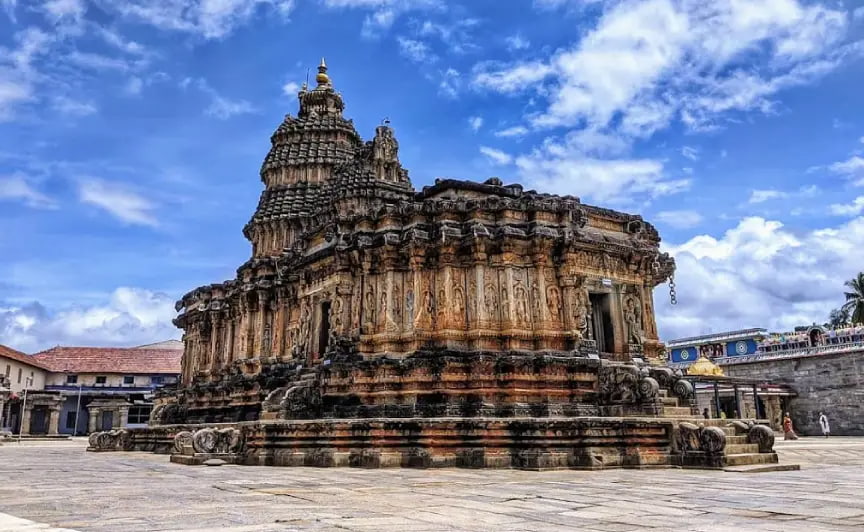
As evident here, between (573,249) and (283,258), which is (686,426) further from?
(283,258)

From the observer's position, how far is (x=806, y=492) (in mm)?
10102

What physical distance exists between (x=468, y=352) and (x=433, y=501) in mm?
11130

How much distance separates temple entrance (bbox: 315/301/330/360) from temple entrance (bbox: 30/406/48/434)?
2156 inches

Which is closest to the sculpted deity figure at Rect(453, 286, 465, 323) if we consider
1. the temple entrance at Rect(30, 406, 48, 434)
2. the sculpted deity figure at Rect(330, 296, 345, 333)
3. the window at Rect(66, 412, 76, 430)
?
the sculpted deity figure at Rect(330, 296, 345, 333)

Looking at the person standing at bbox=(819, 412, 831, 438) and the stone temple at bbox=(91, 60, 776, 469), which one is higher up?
the stone temple at bbox=(91, 60, 776, 469)

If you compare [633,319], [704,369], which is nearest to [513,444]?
[633,319]

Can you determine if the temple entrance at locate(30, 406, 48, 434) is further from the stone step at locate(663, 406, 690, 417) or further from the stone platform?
the stone step at locate(663, 406, 690, 417)

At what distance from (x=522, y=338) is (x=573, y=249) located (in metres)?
3.48

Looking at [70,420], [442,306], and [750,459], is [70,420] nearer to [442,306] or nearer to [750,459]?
[442,306]

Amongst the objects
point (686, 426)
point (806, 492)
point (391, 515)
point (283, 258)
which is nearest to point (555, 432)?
point (686, 426)

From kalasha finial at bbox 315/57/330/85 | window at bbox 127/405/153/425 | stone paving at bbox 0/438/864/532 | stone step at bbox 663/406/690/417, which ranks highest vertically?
kalasha finial at bbox 315/57/330/85

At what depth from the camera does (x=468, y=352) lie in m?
20.2

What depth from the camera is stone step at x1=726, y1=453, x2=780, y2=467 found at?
49.2 ft

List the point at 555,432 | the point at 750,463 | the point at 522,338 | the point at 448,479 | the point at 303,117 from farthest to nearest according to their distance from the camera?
the point at 303,117
the point at 522,338
the point at 555,432
the point at 750,463
the point at 448,479
